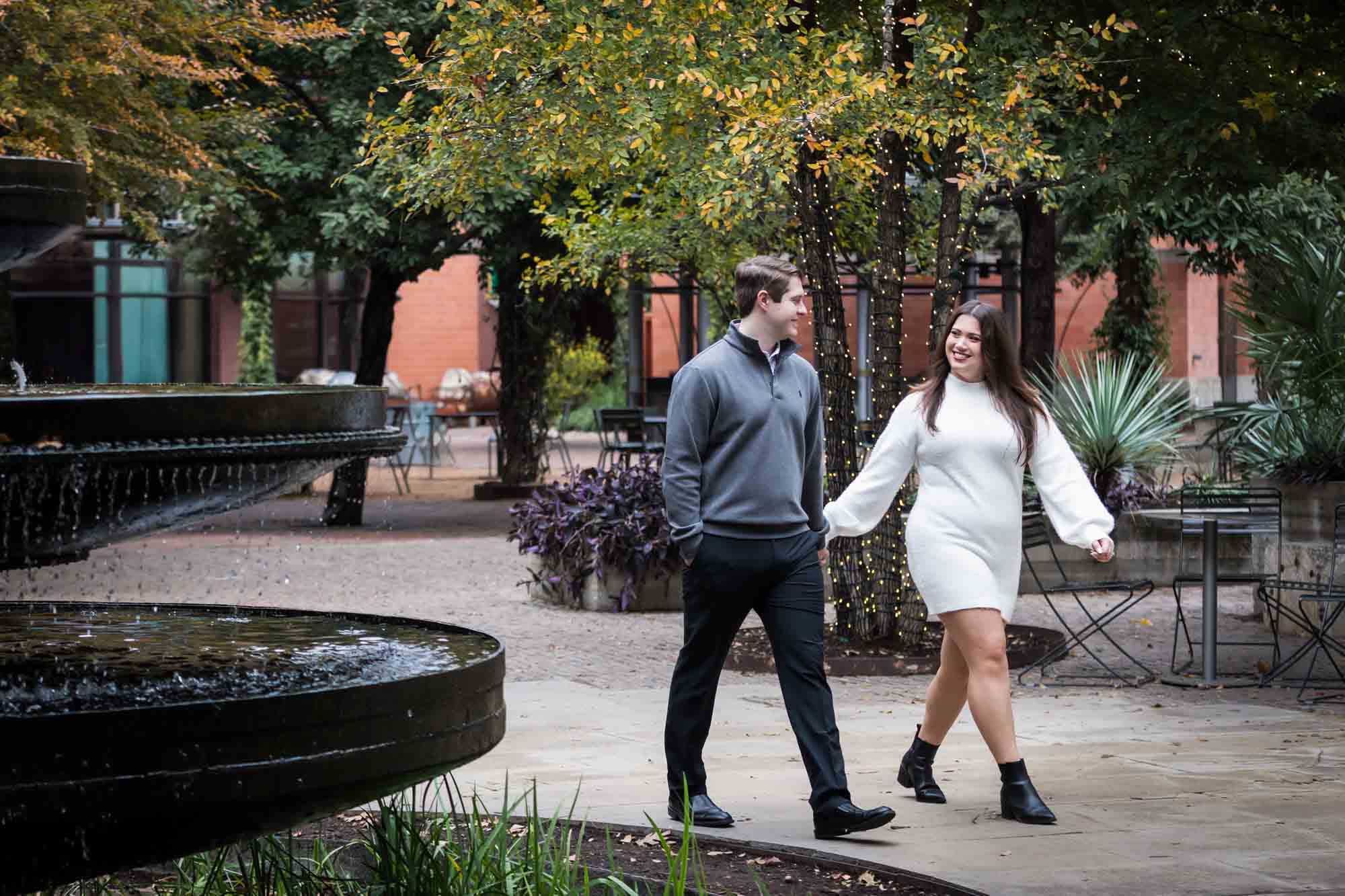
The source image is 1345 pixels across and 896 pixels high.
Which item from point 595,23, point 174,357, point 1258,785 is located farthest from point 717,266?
point 174,357

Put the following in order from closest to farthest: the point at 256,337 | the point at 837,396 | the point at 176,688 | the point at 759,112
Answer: the point at 176,688 < the point at 759,112 < the point at 837,396 < the point at 256,337

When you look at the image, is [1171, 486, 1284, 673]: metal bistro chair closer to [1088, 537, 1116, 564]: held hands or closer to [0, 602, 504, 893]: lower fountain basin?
[1088, 537, 1116, 564]: held hands

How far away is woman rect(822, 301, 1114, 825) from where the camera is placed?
6293 millimetres

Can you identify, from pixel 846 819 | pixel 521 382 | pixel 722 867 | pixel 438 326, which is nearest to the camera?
pixel 722 867

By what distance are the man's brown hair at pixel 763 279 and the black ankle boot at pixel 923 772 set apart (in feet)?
5.45

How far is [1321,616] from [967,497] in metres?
5.34

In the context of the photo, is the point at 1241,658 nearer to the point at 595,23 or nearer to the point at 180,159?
the point at 595,23

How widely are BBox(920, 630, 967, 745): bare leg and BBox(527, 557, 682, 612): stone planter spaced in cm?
697

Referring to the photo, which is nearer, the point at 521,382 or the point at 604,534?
the point at 604,534

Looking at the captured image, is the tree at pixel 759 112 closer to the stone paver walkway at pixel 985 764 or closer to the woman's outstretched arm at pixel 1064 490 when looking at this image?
the stone paver walkway at pixel 985 764

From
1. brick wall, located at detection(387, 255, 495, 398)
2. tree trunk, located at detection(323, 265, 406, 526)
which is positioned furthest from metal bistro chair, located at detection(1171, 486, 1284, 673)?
brick wall, located at detection(387, 255, 495, 398)

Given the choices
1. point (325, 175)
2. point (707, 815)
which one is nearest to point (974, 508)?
point (707, 815)

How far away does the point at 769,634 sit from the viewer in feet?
20.0

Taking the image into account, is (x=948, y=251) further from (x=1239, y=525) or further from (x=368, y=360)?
(x=368, y=360)
